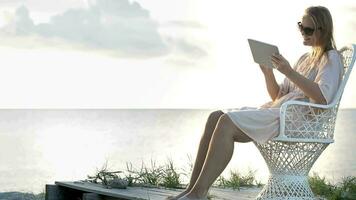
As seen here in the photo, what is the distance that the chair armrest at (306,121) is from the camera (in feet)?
15.3

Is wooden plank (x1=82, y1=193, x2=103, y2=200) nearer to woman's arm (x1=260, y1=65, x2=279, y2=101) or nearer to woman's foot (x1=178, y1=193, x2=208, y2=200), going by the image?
woman's foot (x1=178, y1=193, x2=208, y2=200)

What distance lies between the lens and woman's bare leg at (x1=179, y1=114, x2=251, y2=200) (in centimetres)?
458

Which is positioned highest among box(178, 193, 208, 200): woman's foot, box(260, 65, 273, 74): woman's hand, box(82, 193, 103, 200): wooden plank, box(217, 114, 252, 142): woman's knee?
box(260, 65, 273, 74): woman's hand

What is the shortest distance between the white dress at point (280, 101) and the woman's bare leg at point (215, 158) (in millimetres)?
66

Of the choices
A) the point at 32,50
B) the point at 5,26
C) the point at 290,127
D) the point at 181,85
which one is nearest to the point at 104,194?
the point at 290,127

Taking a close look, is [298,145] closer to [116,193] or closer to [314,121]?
[314,121]

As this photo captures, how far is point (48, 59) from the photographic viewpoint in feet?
165

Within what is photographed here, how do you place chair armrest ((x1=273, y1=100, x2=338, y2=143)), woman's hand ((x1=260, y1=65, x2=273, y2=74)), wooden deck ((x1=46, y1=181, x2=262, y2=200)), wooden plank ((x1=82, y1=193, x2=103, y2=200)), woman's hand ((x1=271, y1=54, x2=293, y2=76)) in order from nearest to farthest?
woman's hand ((x1=271, y1=54, x2=293, y2=76)) → chair armrest ((x1=273, y1=100, x2=338, y2=143)) → woman's hand ((x1=260, y1=65, x2=273, y2=74)) → wooden deck ((x1=46, y1=181, x2=262, y2=200)) → wooden plank ((x1=82, y1=193, x2=103, y2=200))

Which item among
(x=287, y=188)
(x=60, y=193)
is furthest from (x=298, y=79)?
(x=60, y=193)

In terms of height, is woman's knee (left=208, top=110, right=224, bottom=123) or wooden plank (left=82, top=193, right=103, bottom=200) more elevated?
woman's knee (left=208, top=110, right=224, bottom=123)

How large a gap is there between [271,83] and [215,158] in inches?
26.3

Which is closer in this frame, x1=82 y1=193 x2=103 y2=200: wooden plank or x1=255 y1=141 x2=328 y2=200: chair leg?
x1=255 y1=141 x2=328 y2=200: chair leg

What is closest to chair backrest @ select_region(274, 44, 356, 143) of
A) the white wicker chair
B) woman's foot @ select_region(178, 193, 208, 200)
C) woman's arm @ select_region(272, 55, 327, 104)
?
the white wicker chair

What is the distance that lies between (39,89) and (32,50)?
3.43 m
